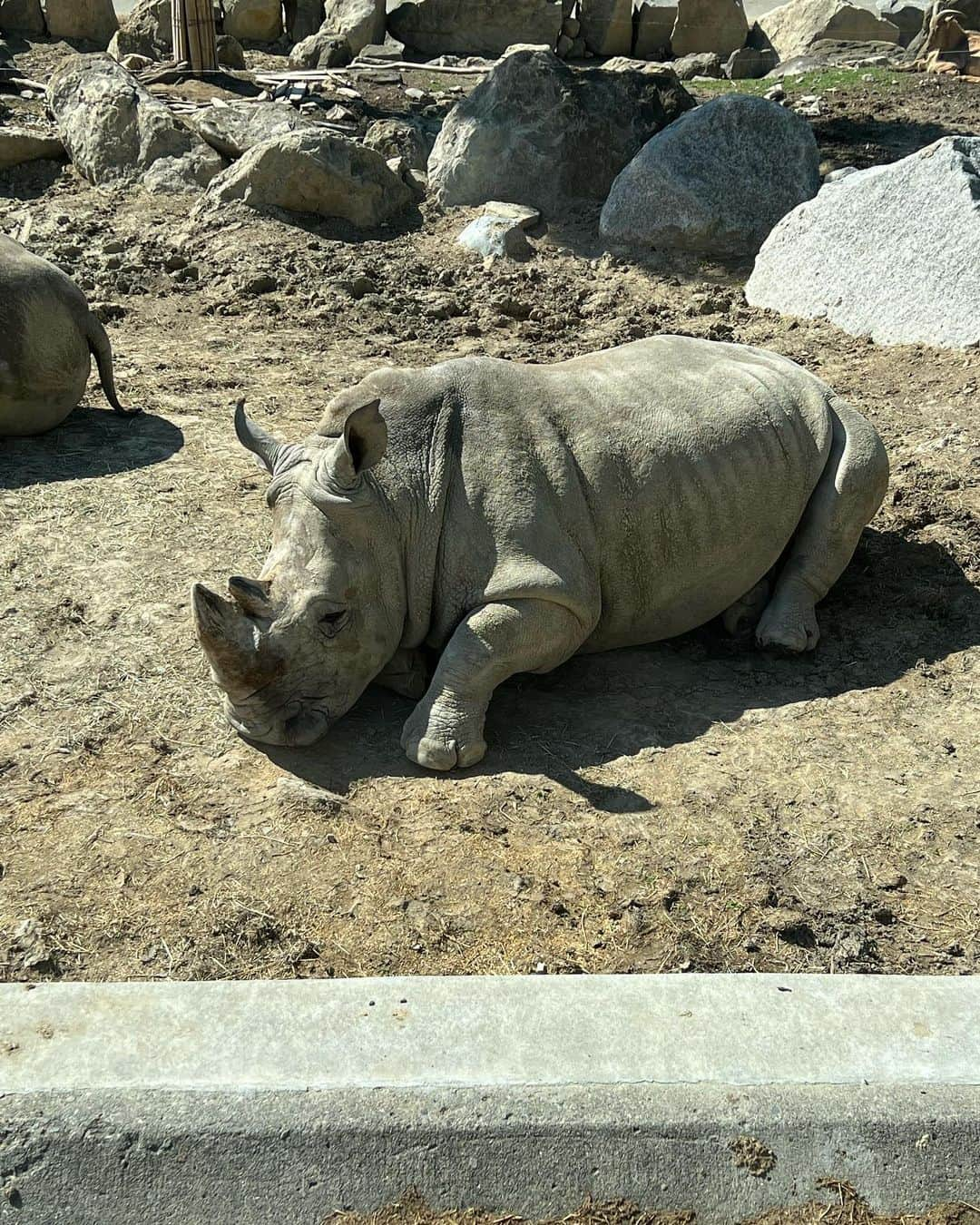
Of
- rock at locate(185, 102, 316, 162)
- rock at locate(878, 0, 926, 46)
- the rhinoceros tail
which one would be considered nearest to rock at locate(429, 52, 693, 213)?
rock at locate(185, 102, 316, 162)

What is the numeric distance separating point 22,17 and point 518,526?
61.3 ft

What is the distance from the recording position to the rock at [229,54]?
58.7ft

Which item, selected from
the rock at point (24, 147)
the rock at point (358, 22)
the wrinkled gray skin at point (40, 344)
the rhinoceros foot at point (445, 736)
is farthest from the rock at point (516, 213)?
the rock at point (358, 22)

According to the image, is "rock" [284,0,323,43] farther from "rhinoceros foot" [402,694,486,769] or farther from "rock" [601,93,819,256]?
"rhinoceros foot" [402,694,486,769]

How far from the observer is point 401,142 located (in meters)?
13.6

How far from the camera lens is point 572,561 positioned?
482 centimetres

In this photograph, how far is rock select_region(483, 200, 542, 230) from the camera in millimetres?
11391

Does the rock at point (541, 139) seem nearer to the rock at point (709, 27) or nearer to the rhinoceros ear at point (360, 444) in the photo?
the rhinoceros ear at point (360, 444)

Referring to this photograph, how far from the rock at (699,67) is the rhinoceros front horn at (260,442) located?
15.9 metres

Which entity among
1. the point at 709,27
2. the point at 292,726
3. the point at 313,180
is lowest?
the point at 709,27

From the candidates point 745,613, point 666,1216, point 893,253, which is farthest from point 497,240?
point 666,1216

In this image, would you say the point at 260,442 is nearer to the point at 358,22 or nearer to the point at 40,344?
the point at 40,344

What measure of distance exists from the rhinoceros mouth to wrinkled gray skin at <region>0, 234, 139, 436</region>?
379 cm

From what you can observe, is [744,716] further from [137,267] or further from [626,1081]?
[137,267]
